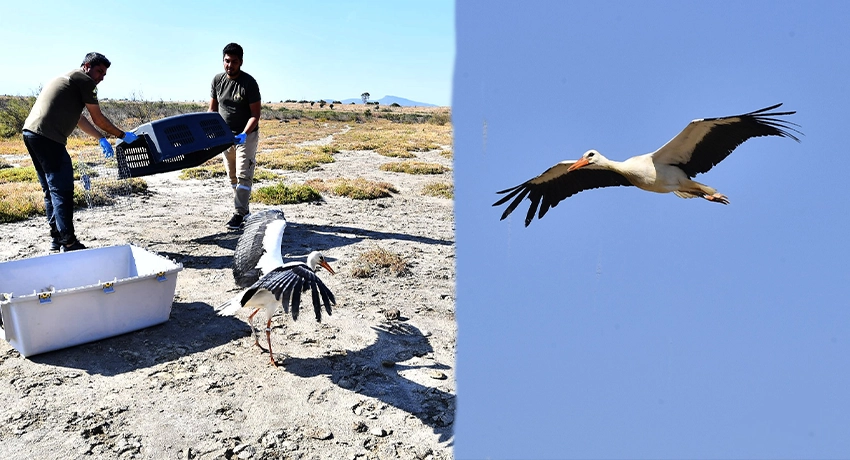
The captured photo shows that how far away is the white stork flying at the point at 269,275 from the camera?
3711mm

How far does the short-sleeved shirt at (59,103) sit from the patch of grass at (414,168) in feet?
35.7

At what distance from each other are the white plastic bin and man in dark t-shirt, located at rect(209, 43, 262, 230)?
2454 mm

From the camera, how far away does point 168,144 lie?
6.64 m

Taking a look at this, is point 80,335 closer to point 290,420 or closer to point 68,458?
point 68,458

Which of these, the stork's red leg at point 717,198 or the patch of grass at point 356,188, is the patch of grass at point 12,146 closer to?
the patch of grass at point 356,188

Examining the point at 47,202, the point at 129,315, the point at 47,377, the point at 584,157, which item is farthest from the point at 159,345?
the point at 584,157

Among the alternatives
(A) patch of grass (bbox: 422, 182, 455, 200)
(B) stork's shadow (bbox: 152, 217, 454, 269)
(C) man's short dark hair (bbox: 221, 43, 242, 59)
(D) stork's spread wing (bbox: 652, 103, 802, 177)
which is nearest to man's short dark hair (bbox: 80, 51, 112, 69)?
(C) man's short dark hair (bbox: 221, 43, 242, 59)

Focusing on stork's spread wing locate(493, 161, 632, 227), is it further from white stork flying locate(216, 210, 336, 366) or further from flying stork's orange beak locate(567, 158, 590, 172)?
white stork flying locate(216, 210, 336, 366)

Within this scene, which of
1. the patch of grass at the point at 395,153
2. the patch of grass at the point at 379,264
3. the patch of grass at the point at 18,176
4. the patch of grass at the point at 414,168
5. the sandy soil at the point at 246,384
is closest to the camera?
the sandy soil at the point at 246,384

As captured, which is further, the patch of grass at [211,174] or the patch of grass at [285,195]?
the patch of grass at [211,174]

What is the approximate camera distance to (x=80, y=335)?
4598mm

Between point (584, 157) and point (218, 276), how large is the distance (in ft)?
18.8

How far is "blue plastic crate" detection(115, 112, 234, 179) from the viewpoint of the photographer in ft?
21.6

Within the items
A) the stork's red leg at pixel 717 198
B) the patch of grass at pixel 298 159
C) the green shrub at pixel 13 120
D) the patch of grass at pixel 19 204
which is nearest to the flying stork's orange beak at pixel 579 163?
the stork's red leg at pixel 717 198
